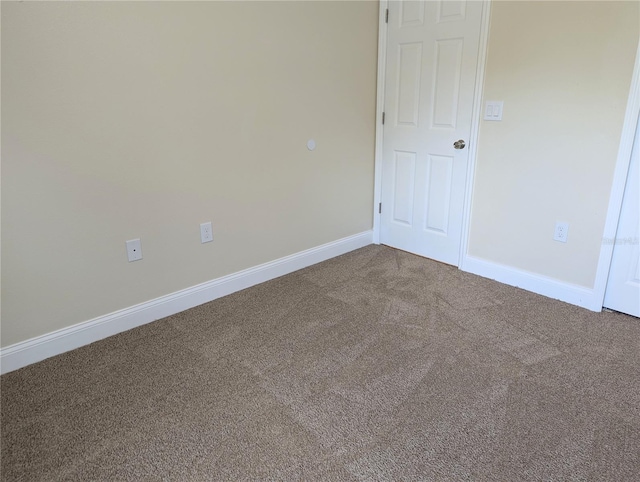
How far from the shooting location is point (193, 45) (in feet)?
7.76

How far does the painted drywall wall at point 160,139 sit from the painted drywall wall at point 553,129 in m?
1.06

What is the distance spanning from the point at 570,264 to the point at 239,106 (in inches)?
87.2

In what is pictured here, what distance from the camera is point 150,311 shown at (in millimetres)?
2508

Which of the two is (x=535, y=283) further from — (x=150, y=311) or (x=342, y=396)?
(x=150, y=311)

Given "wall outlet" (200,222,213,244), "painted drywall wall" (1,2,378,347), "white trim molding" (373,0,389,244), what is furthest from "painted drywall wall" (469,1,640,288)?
"wall outlet" (200,222,213,244)

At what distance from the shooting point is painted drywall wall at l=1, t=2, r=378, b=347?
77.5 inches

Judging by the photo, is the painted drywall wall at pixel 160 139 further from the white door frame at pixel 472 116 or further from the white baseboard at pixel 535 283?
the white baseboard at pixel 535 283

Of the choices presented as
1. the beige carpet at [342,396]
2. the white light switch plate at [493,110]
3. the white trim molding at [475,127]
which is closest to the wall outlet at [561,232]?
the beige carpet at [342,396]

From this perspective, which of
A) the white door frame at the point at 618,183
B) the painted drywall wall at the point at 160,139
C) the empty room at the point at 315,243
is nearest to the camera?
the empty room at the point at 315,243

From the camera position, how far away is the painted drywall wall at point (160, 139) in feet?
6.46

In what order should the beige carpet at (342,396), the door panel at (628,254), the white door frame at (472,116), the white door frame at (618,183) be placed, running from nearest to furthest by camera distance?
1. the beige carpet at (342,396)
2. the white door frame at (618,183)
3. the door panel at (628,254)
4. the white door frame at (472,116)

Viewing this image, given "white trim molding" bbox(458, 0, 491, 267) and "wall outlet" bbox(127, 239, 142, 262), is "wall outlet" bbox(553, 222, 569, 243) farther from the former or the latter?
"wall outlet" bbox(127, 239, 142, 262)

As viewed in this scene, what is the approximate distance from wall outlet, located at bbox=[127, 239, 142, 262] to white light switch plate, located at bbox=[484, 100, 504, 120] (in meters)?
2.26

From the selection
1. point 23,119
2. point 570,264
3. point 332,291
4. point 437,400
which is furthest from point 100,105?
point 570,264
